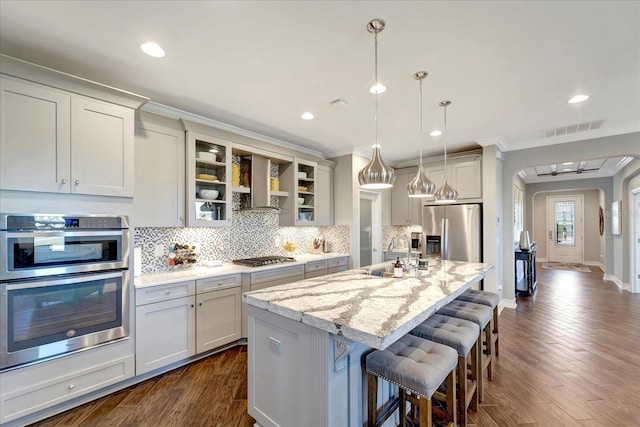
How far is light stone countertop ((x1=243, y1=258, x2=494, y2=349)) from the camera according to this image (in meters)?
1.34

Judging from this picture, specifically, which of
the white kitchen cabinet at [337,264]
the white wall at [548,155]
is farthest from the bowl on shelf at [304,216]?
the white wall at [548,155]

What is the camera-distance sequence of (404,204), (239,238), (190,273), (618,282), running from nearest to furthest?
(190,273) < (239,238) < (404,204) < (618,282)

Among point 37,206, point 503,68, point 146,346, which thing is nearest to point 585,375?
point 503,68

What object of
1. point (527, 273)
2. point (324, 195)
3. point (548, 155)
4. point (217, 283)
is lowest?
point (527, 273)

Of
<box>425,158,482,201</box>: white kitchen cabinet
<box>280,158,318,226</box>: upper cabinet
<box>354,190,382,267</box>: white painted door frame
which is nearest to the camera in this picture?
<box>280,158,318,226</box>: upper cabinet

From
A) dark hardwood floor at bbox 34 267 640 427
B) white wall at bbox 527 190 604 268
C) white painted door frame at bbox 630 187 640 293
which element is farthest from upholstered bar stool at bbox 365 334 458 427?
white wall at bbox 527 190 604 268

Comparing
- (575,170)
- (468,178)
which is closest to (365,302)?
(468,178)

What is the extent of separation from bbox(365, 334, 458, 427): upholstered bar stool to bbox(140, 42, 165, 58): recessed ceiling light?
2.45 meters

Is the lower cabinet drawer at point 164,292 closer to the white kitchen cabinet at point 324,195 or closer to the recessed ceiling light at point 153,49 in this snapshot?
the recessed ceiling light at point 153,49

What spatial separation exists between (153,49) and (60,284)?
1.83 metres

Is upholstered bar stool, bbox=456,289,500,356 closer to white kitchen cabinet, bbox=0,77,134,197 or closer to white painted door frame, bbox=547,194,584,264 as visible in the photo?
white kitchen cabinet, bbox=0,77,134,197

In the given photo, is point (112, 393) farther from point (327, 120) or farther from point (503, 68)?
point (503, 68)

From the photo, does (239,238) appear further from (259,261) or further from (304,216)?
(304,216)

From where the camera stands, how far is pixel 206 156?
3258 millimetres
